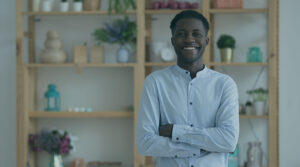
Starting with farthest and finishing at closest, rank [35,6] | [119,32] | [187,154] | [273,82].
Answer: [35,6]
[119,32]
[273,82]
[187,154]

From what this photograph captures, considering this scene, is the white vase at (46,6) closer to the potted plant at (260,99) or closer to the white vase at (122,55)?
the white vase at (122,55)

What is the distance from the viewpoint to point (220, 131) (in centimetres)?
199

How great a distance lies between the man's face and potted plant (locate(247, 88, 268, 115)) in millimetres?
2122

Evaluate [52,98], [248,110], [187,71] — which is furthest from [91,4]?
[187,71]

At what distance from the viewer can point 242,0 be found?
Answer: 3.98m

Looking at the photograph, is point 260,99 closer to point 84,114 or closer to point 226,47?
point 226,47

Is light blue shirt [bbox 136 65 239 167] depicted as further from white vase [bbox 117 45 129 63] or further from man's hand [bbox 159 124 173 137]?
white vase [bbox 117 45 129 63]

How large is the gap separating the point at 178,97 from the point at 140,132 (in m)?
0.22

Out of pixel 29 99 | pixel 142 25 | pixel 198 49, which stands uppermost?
pixel 142 25

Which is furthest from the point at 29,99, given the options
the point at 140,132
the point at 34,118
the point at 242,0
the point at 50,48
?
the point at 140,132

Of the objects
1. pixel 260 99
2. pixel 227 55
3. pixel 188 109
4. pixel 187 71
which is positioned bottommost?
pixel 260 99

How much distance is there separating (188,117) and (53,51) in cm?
244

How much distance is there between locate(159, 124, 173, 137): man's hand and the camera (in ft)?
6.35

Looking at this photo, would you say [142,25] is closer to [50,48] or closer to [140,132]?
[50,48]
